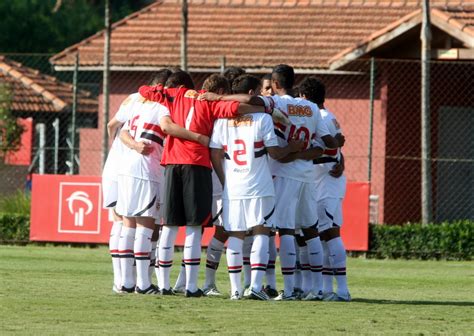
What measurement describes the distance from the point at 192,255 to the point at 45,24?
46.5 metres

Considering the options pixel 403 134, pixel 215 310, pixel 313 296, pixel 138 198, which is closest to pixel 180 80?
pixel 138 198

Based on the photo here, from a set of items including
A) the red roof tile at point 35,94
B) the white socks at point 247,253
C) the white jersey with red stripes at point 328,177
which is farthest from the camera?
the red roof tile at point 35,94

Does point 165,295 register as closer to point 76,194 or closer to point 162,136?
point 162,136

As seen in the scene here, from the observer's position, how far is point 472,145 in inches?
1052

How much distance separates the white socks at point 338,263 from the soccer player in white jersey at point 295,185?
190 millimetres

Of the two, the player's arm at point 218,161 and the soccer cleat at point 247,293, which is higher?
the player's arm at point 218,161

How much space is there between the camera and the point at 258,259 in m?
12.5

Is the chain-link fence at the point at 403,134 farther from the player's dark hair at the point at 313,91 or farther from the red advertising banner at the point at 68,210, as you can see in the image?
the player's dark hair at the point at 313,91

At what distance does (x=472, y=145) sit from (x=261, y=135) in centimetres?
1493

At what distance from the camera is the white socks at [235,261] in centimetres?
1248

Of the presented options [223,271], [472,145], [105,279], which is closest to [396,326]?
[105,279]

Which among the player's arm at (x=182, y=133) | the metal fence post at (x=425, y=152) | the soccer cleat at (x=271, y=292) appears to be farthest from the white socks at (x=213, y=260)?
the metal fence post at (x=425, y=152)

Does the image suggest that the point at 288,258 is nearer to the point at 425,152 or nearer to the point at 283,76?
the point at 283,76

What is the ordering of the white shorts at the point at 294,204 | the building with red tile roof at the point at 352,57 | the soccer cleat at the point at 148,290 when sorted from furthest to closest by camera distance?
the building with red tile roof at the point at 352,57
the soccer cleat at the point at 148,290
the white shorts at the point at 294,204
